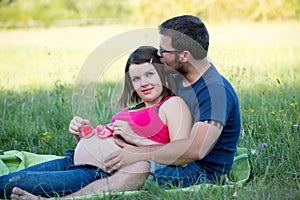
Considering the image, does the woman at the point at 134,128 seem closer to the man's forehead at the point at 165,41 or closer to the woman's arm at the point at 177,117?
the woman's arm at the point at 177,117

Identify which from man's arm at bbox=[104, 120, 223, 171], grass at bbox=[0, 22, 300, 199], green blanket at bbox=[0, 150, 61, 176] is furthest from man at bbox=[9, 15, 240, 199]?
green blanket at bbox=[0, 150, 61, 176]

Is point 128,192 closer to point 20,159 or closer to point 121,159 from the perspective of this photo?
point 121,159

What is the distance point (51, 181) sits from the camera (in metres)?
2.70

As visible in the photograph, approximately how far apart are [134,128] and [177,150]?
1.17ft

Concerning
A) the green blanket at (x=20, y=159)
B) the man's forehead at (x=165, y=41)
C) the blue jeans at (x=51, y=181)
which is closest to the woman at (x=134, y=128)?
the blue jeans at (x=51, y=181)

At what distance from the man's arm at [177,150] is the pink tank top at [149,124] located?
3.6 inches

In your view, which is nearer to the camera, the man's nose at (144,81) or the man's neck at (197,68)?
the man's neck at (197,68)

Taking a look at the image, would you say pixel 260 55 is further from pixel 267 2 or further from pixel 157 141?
pixel 267 2

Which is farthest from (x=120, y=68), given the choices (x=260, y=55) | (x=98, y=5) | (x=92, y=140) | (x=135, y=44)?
(x=98, y=5)

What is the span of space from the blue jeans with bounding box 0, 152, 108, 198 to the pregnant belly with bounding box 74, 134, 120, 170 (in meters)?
0.05

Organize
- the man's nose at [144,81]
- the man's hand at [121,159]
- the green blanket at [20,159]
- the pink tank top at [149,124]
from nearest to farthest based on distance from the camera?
the man's hand at [121,159], the pink tank top at [149,124], the man's nose at [144,81], the green blanket at [20,159]

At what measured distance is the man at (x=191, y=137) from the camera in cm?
261

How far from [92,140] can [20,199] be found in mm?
554

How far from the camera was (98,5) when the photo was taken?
108 feet
